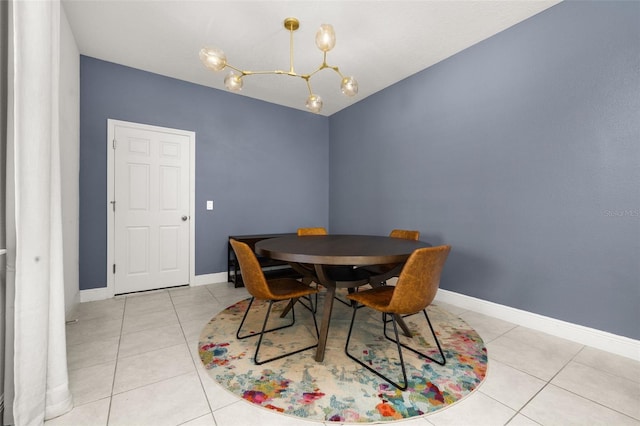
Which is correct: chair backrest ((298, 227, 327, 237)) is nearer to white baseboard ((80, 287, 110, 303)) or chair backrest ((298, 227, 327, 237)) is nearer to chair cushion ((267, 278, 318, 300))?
chair cushion ((267, 278, 318, 300))

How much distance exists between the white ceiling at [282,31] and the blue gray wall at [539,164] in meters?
0.38

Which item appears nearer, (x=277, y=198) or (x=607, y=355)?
(x=607, y=355)

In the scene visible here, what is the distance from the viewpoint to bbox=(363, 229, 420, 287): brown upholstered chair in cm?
200

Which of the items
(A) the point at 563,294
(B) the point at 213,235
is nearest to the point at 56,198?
(B) the point at 213,235

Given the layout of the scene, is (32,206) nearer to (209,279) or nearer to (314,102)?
(314,102)

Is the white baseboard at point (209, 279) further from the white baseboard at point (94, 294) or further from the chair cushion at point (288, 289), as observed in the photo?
the chair cushion at point (288, 289)

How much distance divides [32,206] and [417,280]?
2014mm

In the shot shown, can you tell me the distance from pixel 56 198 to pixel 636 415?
328 cm

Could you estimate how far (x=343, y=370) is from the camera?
5.98 feet

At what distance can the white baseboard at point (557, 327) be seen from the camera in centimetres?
202

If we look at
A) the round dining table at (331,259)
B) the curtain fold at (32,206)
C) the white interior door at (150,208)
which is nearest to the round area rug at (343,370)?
the round dining table at (331,259)

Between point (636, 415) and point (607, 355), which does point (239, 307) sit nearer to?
point (636, 415)

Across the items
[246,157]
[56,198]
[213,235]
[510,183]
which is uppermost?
[246,157]

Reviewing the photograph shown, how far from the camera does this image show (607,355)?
204 cm
